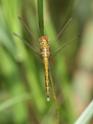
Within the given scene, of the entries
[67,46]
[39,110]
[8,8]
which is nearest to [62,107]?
[39,110]

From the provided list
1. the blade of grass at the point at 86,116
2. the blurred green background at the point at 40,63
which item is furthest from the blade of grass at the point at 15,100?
the blade of grass at the point at 86,116

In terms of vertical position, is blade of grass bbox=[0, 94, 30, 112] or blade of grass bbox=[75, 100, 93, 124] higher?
blade of grass bbox=[0, 94, 30, 112]

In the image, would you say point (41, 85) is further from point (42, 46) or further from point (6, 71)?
point (42, 46)

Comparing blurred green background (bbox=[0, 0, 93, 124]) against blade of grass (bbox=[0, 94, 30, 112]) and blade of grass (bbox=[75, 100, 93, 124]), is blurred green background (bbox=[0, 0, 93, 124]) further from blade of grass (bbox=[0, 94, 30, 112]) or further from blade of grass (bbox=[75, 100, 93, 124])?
blade of grass (bbox=[75, 100, 93, 124])

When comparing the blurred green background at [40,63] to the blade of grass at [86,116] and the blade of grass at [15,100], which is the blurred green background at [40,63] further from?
the blade of grass at [86,116]

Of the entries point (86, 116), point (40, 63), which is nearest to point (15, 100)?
point (40, 63)

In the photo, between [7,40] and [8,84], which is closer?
[7,40]

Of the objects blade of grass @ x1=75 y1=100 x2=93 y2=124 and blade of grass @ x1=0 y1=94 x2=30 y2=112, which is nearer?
blade of grass @ x1=75 y1=100 x2=93 y2=124

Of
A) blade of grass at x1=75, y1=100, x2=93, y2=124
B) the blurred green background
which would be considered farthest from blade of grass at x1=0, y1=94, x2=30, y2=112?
blade of grass at x1=75, y1=100, x2=93, y2=124
